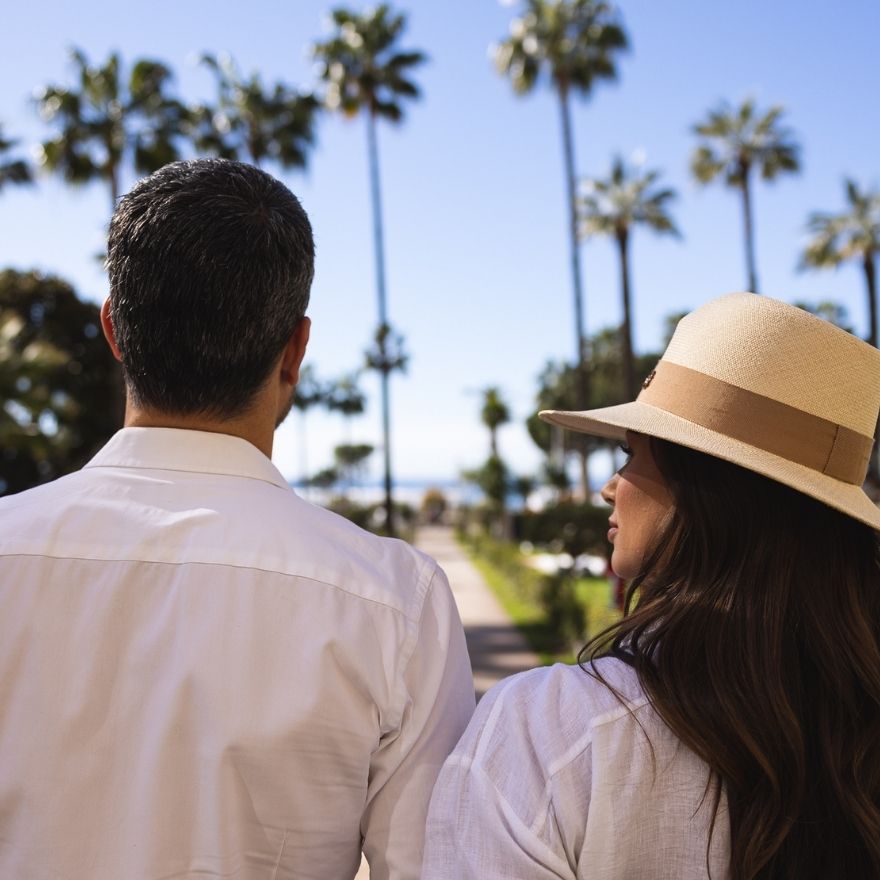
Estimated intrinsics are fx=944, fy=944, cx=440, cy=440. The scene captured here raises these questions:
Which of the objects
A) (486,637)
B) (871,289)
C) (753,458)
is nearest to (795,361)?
(753,458)

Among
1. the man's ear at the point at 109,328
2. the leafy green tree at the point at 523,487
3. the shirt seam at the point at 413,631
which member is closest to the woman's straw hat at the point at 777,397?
the shirt seam at the point at 413,631

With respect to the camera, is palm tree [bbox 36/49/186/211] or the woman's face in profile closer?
the woman's face in profile

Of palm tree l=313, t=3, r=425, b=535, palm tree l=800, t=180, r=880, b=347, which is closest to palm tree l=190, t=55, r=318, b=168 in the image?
palm tree l=313, t=3, r=425, b=535

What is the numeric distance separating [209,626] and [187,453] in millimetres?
288

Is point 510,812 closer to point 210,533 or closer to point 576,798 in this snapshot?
point 576,798

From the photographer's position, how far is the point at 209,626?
1.34 m

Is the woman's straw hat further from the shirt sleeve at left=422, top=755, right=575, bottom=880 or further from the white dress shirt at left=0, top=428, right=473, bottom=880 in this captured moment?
the shirt sleeve at left=422, top=755, right=575, bottom=880

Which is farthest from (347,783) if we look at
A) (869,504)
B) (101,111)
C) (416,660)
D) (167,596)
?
(101,111)

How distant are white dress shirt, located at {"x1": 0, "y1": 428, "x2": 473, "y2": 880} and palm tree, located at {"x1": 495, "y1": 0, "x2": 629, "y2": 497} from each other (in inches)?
986

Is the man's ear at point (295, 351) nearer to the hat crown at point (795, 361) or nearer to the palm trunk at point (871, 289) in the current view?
the hat crown at point (795, 361)

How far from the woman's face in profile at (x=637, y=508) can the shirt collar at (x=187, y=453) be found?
58cm

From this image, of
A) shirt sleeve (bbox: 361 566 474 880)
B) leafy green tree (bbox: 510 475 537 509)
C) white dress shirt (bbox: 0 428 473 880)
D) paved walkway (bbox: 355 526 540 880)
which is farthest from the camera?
leafy green tree (bbox: 510 475 537 509)

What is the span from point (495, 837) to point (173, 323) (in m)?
0.87

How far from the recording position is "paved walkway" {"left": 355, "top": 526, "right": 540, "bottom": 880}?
1083cm
